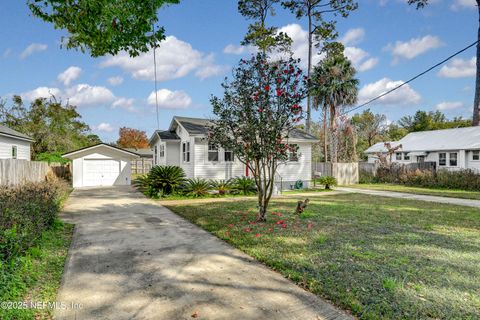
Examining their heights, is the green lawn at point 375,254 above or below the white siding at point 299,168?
below

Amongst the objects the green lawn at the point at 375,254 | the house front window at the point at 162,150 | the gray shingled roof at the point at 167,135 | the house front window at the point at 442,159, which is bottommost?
the green lawn at the point at 375,254

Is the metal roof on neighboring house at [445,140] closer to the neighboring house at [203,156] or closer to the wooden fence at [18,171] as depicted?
the neighboring house at [203,156]

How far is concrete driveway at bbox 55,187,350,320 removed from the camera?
→ 2.94 metres

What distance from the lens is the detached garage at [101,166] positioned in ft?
58.4

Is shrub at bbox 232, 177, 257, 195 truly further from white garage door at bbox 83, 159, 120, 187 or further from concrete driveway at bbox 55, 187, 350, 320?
white garage door at bbox 83, 159, 120, 187

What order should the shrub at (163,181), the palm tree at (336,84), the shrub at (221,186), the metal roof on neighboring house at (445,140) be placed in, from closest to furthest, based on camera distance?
the shrub at (163,181), the shrub at (221,186), the metal roof on neighboring house at (445,140), the palm tree at (336,84)

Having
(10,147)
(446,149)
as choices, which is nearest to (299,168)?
(446,149)

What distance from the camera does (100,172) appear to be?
18406mm

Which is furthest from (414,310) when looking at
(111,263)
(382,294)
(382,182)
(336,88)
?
(336,88)

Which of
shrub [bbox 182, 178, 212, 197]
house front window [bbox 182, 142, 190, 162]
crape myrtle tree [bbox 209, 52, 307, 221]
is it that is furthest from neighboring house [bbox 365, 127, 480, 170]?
crape myrtle tree [bbox 209, 52, 307, 221]

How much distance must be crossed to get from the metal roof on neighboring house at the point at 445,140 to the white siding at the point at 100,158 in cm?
2528

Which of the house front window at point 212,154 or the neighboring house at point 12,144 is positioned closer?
the house front window at point 212,154

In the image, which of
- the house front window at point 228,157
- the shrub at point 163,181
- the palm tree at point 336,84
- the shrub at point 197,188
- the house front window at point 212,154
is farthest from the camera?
the palm tree at point 336,84

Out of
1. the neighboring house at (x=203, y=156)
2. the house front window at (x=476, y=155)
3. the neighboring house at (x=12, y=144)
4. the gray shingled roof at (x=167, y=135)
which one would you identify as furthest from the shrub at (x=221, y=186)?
the house front window at (x=476, y=155)
